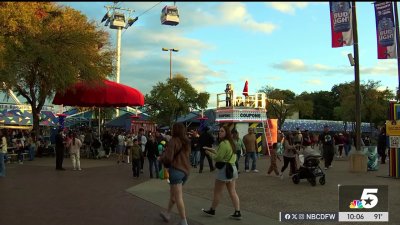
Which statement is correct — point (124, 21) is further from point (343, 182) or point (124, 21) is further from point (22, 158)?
point (343, 182)

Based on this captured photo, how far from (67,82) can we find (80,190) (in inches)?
412

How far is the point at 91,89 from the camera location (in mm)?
25281

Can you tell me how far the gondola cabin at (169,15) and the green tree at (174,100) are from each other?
2952 cm

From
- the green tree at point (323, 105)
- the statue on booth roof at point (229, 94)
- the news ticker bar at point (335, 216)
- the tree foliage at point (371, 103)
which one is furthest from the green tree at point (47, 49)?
the green tree at point (323, 105)

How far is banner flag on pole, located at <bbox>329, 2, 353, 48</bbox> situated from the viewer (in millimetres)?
17078

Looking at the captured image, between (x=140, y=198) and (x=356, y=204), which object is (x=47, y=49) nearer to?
(x=140, y=198)

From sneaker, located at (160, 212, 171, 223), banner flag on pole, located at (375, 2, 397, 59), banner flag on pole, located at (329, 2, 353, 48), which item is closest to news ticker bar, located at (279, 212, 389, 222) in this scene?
sneaker, located at (160, 212, 171, 223)

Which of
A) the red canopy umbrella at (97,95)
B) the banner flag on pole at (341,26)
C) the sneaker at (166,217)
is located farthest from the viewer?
the red canopy umbrella at (97,95)

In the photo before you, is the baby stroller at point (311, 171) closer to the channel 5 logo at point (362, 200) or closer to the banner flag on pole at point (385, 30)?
the channel 5 logo at point (362, 200)

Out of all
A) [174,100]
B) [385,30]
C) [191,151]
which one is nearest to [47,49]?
[191,151]

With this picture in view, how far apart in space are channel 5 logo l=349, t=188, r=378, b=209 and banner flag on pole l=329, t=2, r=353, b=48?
971 centimetres

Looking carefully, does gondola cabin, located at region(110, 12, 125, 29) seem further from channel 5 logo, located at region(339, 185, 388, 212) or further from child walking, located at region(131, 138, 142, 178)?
channel 5 logo, located at region(339, 185, 388, 212)

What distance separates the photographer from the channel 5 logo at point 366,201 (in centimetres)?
863

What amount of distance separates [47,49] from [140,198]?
12276 millimetres
